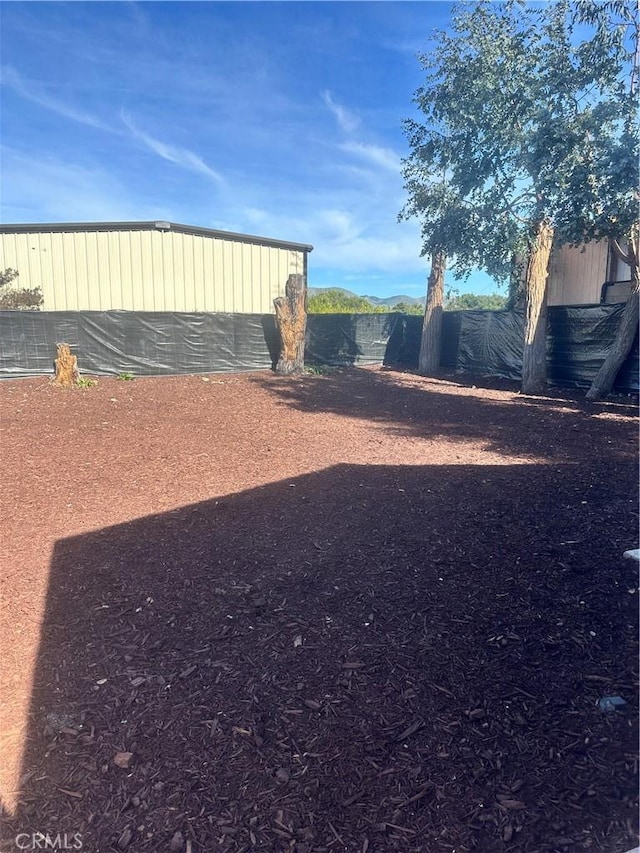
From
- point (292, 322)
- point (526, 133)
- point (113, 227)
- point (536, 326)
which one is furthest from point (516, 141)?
point (113, 227)

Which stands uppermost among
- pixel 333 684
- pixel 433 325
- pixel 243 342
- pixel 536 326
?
pixel 433 325

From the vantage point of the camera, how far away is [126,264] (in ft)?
50.6

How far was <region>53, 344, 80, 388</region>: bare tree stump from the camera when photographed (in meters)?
11.1

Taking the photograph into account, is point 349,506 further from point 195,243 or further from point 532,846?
point 195,243

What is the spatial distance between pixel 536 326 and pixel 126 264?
1132 centimetres

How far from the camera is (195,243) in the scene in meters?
16.1

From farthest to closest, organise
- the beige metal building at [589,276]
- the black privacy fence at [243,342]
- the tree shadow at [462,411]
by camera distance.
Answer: the beige metal building at [589,276] < the black privacy fence at [243,342] < the tree shadow at [462,411]

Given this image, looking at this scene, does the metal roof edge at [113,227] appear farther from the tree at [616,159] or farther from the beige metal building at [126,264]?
the tree at [616,159]

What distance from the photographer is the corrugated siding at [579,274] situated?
46.3ft

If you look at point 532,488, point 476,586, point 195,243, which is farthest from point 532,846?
point 195,243

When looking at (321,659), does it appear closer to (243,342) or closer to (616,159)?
(616,159)

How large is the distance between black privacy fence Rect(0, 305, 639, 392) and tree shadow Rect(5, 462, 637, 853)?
27.3ft

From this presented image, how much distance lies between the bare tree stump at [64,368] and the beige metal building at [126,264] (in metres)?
4.74

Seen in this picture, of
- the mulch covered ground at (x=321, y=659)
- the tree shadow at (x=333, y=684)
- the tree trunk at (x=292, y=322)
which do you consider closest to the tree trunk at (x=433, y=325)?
the tree trunk at (x=292, y=322)
